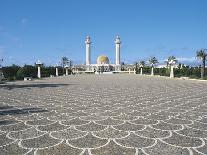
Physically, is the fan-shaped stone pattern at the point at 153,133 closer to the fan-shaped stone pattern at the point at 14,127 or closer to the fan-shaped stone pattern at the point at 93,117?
the fan-shaped stone pattern at the point at 93,117

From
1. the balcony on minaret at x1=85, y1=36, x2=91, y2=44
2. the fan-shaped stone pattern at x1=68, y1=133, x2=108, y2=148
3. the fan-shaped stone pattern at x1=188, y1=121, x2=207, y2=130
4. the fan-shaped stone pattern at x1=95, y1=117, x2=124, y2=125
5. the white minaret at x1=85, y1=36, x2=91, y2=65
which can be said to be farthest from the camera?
the white minaret at x1=85, y1=36, x2=91, y2=65

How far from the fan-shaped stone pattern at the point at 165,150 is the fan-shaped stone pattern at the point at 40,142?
64.3 inches

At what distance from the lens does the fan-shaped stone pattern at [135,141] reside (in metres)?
4.43

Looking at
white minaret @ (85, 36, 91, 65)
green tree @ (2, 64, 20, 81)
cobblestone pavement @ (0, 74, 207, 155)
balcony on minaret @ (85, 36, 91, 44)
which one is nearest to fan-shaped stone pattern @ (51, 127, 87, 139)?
cobblestone pavement @ (0, 74, 207, 155)

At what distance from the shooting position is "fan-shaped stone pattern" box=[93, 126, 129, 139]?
4981 mm

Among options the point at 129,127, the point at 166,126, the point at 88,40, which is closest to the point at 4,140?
the point at 129,127

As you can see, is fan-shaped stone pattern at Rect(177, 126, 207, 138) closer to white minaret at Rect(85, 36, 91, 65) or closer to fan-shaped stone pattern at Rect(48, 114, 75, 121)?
fan-shaped stone pattern at Rect(48, 114, 75, 121)

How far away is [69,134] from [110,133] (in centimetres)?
82

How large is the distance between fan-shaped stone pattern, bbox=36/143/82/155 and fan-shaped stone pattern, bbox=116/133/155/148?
0.84 meters

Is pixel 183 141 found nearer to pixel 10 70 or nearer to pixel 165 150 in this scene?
pixel 165 150

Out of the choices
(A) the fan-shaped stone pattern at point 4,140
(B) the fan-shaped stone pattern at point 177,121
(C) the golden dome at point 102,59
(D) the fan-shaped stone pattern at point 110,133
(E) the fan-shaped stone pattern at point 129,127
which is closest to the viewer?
(A) the fan-shaped stone pattern at point 4,140

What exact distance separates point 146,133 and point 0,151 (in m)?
2.72

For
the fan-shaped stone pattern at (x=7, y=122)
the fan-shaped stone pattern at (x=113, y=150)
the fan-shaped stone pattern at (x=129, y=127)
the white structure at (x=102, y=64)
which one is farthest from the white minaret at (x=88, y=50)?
the fan-shaped stone pattern at (x=113, y=150)

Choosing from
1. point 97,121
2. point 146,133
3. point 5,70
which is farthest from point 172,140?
point 5,70
